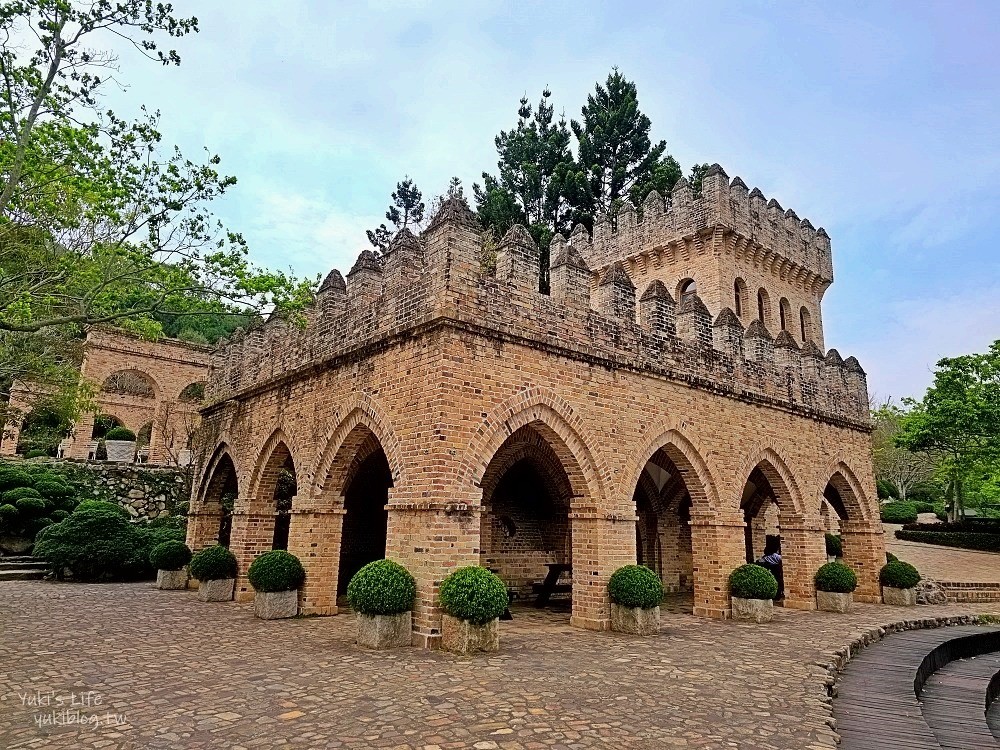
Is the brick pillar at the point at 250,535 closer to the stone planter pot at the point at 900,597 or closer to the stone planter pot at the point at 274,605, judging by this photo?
the stone planter pot at the point at 274,605

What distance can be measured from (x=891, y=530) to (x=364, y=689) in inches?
1295

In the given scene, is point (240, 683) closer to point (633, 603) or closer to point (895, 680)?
point (633, 603)

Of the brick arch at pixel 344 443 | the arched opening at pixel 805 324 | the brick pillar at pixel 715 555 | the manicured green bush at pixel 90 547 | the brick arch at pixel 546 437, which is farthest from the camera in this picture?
the arched opening at pixel 805 324

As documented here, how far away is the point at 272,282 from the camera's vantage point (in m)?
9.42

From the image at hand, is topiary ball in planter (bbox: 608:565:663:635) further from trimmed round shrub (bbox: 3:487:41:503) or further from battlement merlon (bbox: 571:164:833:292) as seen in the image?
trimmed round shrub (bbox: 3:487:41:503)

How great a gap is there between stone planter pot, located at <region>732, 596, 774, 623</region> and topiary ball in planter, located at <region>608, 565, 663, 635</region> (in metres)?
2.48

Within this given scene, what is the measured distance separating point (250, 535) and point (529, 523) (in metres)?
5.70

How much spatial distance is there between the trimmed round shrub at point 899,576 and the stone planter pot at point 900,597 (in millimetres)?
87

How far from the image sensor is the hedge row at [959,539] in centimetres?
A: 2548

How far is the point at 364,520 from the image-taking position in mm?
14664

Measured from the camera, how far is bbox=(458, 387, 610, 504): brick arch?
8.30 metres

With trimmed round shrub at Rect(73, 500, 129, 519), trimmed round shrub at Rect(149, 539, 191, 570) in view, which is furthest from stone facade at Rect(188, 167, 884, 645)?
trimmed round shrub at Rect(73, 500, 129, 519)

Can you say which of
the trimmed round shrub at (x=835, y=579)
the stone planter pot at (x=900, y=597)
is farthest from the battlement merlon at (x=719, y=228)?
the stone planter pot at (x=900, y=597)

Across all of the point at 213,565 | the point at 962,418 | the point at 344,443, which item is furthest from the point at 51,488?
the point at 962,418
